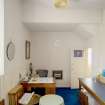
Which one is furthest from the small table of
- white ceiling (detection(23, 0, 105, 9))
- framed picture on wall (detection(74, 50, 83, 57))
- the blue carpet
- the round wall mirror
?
→ framed picture on wall (detection(74, 50, 83, 57))

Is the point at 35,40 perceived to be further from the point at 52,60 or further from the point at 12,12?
the point at 12,12

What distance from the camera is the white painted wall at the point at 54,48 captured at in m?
6.83

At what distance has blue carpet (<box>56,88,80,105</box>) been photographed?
507cm

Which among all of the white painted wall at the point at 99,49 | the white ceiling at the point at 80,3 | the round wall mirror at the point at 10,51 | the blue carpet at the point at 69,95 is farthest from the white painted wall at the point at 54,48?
the round wall mirror at the point at 10,51

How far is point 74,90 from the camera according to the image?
6457 millimetres

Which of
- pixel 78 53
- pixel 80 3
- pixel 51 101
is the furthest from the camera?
pixel 78 53

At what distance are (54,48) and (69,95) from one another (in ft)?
6.51

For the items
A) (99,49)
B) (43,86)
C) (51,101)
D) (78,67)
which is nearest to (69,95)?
(78,67)

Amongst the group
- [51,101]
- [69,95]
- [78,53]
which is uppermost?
[78,53]

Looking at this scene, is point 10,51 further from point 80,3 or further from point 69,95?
point 69,95

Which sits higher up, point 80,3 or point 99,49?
point 80,3

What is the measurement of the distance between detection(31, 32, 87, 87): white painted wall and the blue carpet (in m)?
0.90

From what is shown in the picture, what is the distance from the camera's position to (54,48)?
22.5ft

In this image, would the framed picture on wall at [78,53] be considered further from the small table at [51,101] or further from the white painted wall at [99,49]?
the small table at [51,101]
